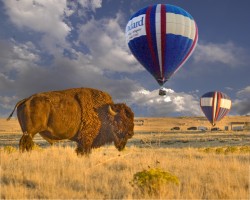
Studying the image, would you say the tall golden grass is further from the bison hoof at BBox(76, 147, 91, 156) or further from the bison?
the bison

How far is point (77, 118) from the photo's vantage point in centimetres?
1302

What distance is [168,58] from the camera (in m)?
37.0

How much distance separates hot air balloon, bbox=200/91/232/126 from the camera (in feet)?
235

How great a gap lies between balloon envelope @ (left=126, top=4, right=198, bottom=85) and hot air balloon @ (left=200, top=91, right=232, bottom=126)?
33.9 meters

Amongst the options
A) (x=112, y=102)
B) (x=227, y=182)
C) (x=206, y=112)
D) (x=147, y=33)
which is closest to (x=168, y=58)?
(x=147, y=33)

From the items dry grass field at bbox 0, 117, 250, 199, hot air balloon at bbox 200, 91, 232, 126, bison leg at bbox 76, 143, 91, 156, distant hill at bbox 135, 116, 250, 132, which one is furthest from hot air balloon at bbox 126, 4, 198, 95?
distant hill at bbox 135, 116, 250, 132

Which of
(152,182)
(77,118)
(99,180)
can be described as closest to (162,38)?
(77,118)

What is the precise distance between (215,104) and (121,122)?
60.8m

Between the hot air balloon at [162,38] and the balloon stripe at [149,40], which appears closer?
the balloon stripe at [149,40]

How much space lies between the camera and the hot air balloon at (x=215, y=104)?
235 ft

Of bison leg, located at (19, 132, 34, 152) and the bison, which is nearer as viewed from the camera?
the bison

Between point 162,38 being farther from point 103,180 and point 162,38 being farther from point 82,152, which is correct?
point 103,180

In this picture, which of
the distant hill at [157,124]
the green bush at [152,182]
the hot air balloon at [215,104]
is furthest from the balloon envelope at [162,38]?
the distant hill at [157,124]

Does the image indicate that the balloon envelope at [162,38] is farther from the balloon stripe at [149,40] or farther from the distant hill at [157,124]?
the distant hill at [157,124]
